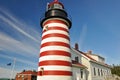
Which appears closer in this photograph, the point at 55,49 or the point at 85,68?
the point at 55,49

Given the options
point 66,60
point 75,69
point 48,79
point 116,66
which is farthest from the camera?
point 116,66

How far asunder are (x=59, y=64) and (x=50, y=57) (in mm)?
982

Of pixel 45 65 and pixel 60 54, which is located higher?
pixel 60 54

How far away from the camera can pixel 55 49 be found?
11.1 m

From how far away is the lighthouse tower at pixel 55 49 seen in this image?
35.1 ft

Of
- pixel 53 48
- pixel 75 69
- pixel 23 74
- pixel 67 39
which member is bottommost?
pixel 23 74

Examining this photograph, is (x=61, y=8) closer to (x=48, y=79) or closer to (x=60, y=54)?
(x=60, y=54)

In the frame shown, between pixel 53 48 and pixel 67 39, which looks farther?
pixel 67 39

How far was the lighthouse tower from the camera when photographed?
10688 millimetres

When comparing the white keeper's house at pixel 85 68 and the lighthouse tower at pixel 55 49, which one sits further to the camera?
the white keeper's house at pixel 85 68

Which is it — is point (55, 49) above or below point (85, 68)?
above

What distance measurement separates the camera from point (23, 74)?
1503 inches

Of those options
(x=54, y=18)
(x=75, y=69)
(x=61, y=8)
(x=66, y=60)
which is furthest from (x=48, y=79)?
(x=75, y=69)

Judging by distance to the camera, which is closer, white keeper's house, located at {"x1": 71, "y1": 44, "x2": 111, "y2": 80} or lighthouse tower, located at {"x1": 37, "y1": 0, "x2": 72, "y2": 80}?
lighthouse tower, located at {"x1": 37, "y1": 0, "x2": 72, "y2": 80}
